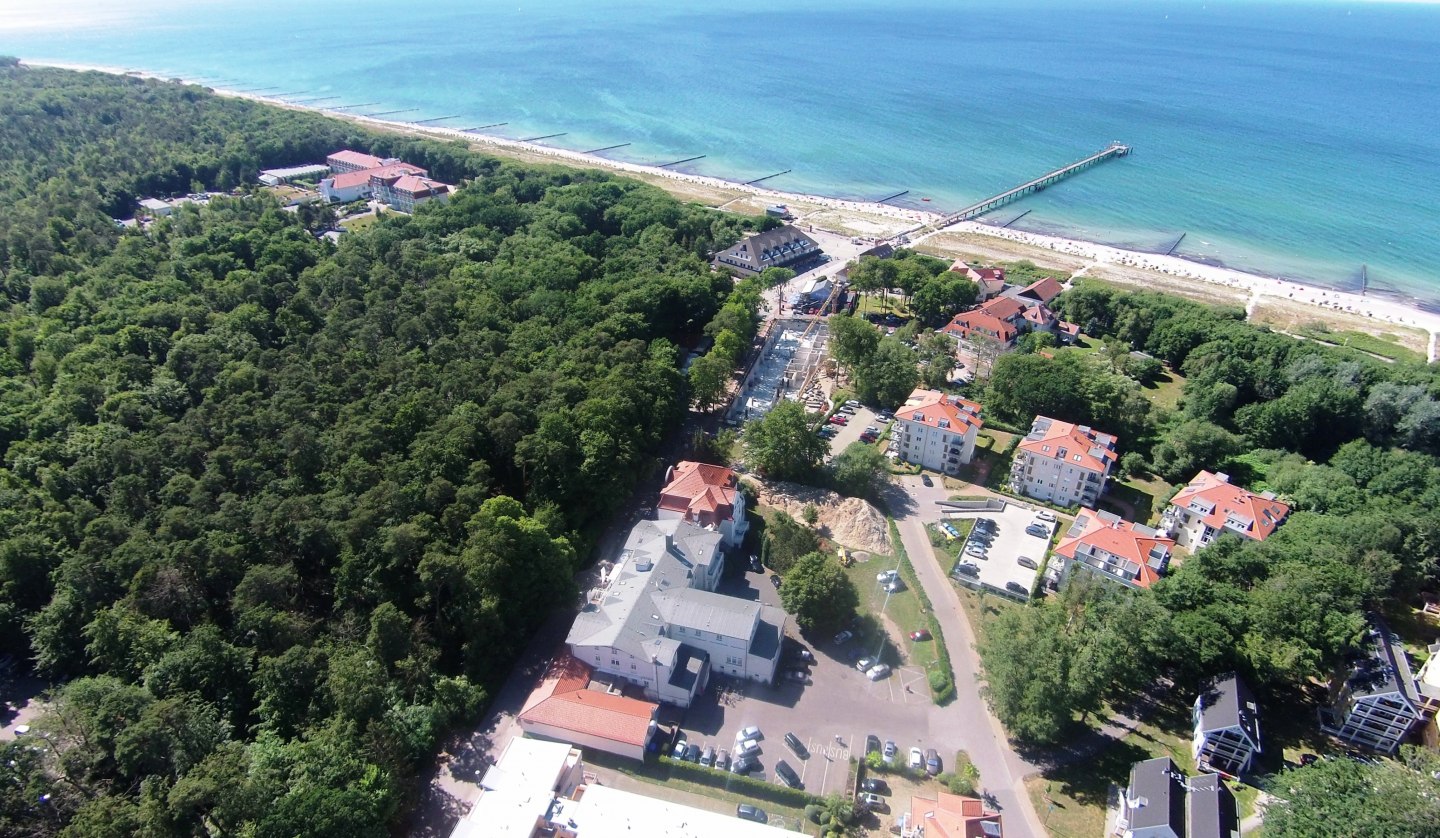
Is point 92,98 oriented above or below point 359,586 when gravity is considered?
above

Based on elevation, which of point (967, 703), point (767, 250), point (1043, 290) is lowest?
point (967, 703)

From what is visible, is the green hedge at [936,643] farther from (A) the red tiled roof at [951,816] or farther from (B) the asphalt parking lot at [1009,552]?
(A) the red tiled roof at [951,816]

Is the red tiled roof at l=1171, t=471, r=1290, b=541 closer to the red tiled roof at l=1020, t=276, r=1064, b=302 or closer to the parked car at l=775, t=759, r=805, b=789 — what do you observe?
the parked car at l=775, t=759, r=805, b=789

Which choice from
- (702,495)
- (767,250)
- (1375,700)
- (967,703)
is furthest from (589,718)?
(767,250)

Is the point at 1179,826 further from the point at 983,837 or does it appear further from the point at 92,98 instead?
the point at 92,98

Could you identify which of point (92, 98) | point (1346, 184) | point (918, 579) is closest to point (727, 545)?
point (918, 579)

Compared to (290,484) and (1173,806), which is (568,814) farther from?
(1173,806)
